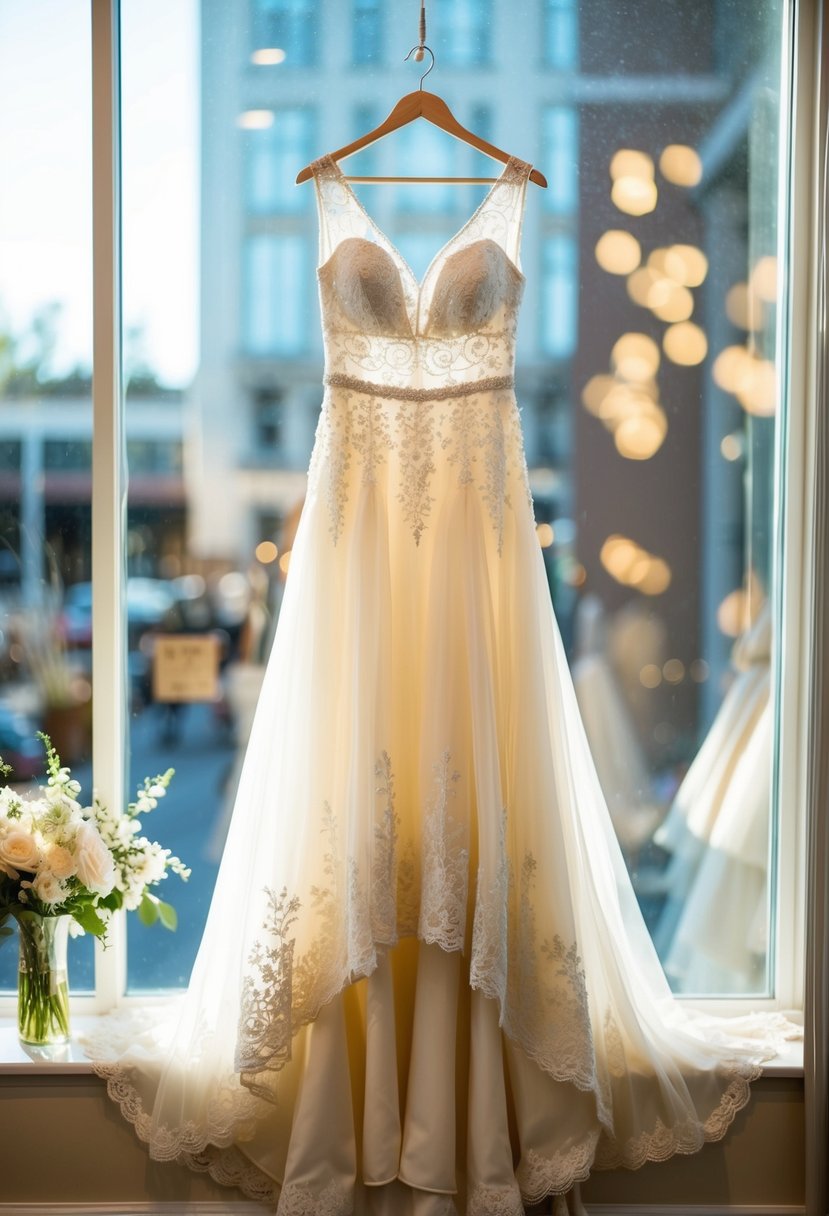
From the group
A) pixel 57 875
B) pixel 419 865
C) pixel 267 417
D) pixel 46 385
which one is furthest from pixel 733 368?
pixel 57 875

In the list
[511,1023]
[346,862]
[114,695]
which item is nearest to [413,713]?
[346,862]

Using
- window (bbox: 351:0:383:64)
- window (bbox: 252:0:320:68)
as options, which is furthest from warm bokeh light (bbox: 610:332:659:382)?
window (bbox: 252:0:320:68)

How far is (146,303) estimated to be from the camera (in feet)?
7.18

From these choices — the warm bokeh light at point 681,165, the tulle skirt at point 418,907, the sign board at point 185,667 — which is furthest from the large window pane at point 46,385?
the warm bokeh light at point 681,165

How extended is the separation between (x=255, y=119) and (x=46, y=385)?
2.53ft

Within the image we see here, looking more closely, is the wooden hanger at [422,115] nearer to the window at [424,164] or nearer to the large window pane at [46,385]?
the window at [424,164]

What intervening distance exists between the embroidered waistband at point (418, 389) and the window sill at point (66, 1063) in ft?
4.62

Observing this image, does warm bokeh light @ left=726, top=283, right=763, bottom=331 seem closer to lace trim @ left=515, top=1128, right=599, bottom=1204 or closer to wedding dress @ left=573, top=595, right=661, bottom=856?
wedding dress @ left=573, top=595, right=661, bottom=856

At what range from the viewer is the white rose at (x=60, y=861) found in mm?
1830

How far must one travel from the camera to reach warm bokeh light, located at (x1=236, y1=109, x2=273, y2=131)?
7.16 feet

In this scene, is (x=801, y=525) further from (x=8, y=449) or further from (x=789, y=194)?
(x=8, y=449)

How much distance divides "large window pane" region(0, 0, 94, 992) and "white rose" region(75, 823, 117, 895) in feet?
1.29

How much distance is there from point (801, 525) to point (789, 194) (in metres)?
0.74

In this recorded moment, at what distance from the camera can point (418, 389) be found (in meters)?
1.85
